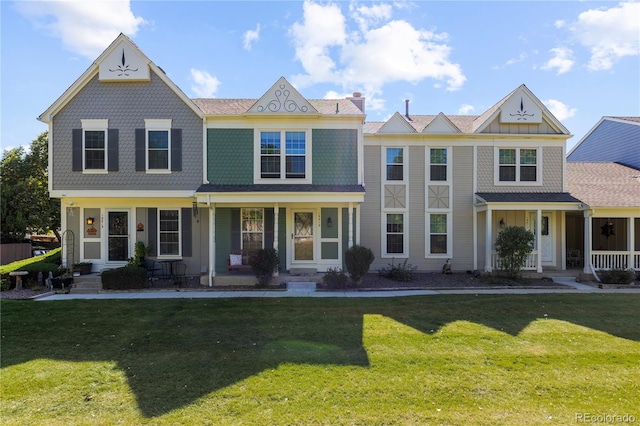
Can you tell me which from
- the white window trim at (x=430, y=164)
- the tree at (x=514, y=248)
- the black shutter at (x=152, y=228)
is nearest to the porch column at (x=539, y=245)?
the tree at (x=514, y=248)

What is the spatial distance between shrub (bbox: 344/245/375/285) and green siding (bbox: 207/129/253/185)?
4676mm

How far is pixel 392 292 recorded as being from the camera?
10.6 m

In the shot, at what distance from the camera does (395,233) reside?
13.7 m

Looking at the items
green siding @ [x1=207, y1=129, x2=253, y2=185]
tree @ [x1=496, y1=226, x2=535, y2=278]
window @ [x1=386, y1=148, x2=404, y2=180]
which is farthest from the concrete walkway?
window @ [x1=386, y1=148, x2=404, y2=180]

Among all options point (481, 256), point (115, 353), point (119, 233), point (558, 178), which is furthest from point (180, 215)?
point (558, 178)

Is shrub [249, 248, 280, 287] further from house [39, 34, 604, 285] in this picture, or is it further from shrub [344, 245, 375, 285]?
shrub [344, 245, 375, 285]

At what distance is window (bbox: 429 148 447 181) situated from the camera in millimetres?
13844

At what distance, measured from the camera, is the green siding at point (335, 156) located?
1241 centimetres

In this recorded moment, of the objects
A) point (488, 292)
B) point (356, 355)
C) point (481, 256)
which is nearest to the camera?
point (356, 355)

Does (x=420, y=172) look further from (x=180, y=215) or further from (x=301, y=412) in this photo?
(x=301, y=412)

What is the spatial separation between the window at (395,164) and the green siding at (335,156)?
208cm

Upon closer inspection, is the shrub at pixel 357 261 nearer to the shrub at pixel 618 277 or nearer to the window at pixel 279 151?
the window at pixel 279 151

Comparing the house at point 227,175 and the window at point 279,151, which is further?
the window at point 279,151

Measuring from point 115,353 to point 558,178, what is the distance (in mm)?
16388
